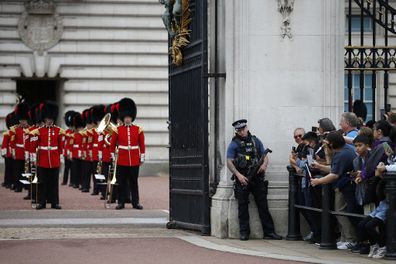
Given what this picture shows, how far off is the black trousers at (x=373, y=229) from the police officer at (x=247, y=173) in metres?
1.96

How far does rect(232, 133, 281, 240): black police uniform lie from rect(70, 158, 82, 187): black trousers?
15072mm

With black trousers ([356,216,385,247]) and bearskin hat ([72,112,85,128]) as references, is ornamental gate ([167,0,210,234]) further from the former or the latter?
bearskin hat ([72,112,85,128])

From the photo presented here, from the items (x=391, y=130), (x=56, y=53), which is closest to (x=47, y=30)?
(x=56, y=53)

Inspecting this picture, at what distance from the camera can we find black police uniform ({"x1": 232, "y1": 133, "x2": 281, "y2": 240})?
615 inches

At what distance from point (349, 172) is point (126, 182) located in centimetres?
936

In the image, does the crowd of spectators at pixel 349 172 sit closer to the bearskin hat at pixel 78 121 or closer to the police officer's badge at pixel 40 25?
the bearskin hat at pixel 78 121

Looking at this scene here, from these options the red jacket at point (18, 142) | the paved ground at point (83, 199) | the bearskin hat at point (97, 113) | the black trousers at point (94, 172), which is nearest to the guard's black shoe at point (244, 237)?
the paved ground at point (83, 199)

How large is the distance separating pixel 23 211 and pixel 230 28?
683 centimetres

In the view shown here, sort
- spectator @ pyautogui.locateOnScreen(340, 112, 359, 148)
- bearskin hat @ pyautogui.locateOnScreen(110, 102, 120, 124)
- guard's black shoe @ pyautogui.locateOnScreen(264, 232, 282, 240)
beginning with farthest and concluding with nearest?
bearskin hat @ pyautogui.locateOnScreen(110, 102, 120, 124)
guard's black shoe @ pyautogui.locateOnScreen(264, 232, 282, 240)
spectator @ pyautogui.locateOnScreen(340, 112, 359, 148)

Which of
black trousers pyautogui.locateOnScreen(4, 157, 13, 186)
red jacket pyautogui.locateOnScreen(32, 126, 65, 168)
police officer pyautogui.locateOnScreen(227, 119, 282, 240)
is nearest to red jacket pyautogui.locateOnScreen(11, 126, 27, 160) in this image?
black trousers pyautogui.locateOnScreen(4, 157, 13, 186)

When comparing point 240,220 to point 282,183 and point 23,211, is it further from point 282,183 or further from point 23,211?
point 23,211

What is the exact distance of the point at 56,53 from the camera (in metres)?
37.1

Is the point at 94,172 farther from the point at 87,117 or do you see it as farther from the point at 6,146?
the point at 6,146

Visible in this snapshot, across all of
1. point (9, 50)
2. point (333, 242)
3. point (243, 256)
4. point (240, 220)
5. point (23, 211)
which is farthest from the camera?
point (9, 50)
